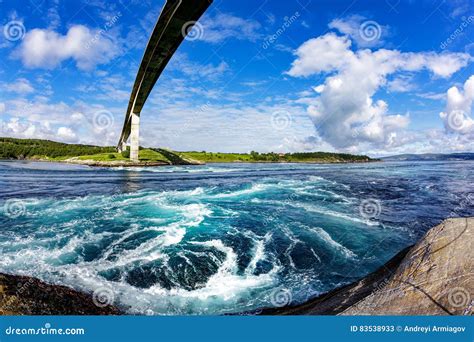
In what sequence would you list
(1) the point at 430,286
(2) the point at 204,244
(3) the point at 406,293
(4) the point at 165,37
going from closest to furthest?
(1) the point at 430,286
(3) the point at 406,293
(2) the point at 204,244
(4) the point at 165,37

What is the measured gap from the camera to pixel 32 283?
293 inches

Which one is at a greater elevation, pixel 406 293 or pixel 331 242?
pixel 406 293

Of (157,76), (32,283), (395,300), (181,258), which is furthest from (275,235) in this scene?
(157,76)

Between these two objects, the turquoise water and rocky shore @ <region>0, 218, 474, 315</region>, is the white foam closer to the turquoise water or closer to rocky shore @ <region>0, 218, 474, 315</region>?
the turquoise water

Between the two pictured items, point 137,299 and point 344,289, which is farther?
point 344,289

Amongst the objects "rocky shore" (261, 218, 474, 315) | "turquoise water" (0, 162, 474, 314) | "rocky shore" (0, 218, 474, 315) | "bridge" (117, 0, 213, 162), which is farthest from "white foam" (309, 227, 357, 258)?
"bridge" (117, 0, 213, 162)

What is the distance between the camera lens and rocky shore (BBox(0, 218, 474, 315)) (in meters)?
5.40

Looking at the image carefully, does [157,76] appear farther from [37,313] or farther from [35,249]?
[37,313]

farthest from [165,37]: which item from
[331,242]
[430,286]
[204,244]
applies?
[430,286]

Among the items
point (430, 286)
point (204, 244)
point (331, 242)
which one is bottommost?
point (204, 244)

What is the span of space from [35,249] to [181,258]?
20.7 ft

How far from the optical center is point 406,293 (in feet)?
19.4

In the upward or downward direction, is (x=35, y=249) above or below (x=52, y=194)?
below

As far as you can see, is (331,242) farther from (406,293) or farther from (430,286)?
(430,286)
